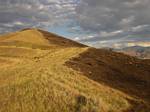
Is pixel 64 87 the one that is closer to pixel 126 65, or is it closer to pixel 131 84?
pixel 131 84

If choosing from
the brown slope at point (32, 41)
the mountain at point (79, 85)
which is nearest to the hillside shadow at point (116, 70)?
the mountain at point (79, 85)

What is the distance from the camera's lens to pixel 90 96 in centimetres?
2453

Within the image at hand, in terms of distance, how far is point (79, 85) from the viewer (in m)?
26.4

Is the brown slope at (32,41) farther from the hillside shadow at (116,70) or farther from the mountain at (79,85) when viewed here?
the hillside shadow at (116,70)

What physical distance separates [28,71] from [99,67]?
7362 mm

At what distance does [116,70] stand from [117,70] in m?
0.11

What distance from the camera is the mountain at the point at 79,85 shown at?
2414 centimetres

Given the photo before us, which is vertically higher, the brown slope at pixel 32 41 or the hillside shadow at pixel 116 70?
the brown slope at pixel 32 41

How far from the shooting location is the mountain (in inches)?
950

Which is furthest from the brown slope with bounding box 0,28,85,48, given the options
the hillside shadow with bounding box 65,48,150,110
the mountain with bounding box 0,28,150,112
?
the hillside shadow with bounding box 65,48,150,110

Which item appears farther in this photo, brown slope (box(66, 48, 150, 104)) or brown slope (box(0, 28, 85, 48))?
brown slope (box(0, 28, 85, 48))

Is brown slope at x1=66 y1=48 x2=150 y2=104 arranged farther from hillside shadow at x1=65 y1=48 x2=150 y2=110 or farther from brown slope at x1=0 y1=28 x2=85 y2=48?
brown slope at x1=0 y1=28 x2=85 y2=48

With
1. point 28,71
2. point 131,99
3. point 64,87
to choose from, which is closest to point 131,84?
point 131,99

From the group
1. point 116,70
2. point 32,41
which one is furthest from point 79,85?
point 32,41
